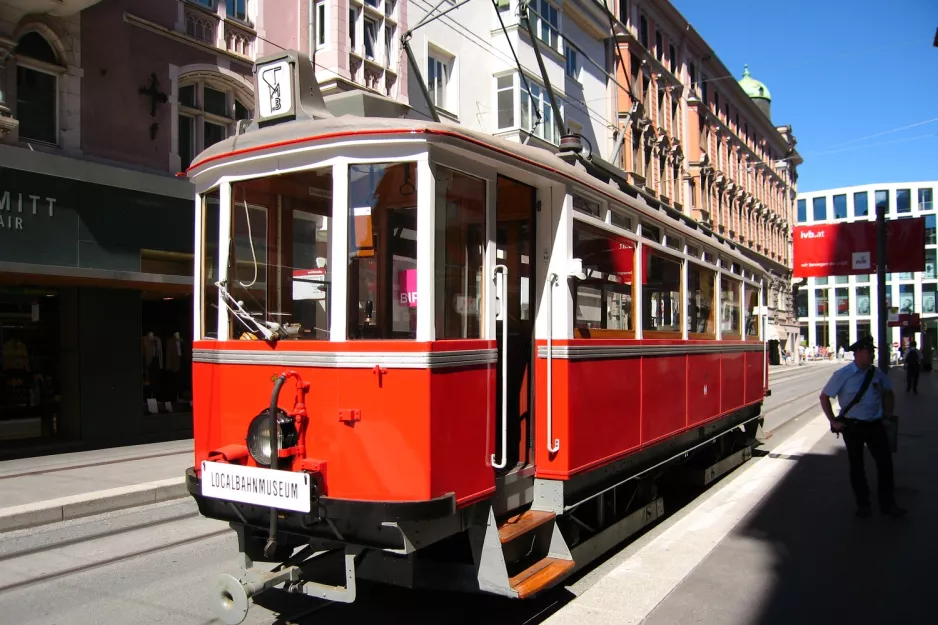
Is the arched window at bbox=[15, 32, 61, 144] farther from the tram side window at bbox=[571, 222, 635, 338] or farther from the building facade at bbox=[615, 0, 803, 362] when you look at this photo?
the building facade at bbox=[615, 0, 803, 362]

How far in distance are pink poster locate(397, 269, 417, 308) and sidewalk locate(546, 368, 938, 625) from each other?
7.23 feet

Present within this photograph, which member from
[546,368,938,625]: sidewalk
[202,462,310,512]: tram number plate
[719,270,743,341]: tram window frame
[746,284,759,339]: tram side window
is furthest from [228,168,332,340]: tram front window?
[746,284,759,339]: tram side window

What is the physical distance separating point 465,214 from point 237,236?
4.56 feet

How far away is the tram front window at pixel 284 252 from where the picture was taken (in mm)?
4234

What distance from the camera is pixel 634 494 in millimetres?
6547

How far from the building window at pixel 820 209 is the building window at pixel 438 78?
77.0 metres

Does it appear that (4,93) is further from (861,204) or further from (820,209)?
(820,209)

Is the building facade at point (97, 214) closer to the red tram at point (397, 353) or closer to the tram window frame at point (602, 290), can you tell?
the red tram at point (397, 353)

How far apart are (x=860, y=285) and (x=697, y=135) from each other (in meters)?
50.5

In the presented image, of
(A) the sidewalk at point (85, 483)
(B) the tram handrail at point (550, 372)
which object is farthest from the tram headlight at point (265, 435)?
(A) the sidewalk at point (85, 483)

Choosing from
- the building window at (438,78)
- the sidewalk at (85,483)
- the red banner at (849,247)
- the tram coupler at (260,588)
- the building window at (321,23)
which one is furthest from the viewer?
the building window at (438,78)

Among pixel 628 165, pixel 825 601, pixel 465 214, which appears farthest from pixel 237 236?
pixel 628 165

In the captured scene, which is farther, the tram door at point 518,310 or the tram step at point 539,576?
the tram door at point 518,310

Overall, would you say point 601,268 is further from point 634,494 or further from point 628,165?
point 628,165
